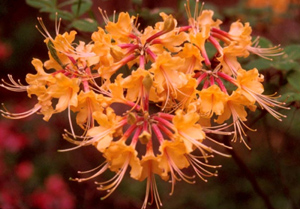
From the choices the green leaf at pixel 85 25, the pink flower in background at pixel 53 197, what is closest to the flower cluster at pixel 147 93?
the green leaf at pixel 85 25

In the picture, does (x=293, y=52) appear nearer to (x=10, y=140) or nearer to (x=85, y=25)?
(x=85, y=25)

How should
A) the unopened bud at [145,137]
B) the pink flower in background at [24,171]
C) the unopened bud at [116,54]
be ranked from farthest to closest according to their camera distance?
the pink flower in background at [24,171]
the unopened bud at [116,54]
the unopened bud at [145,137]

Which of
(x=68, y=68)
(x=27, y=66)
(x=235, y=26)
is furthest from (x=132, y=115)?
(x=27, y=66)

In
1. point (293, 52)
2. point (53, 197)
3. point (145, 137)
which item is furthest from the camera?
point (53, 197)

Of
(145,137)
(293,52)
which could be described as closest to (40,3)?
(145,137)

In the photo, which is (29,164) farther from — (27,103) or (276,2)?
(276,2)

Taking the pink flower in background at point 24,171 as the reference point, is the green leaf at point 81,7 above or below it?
above

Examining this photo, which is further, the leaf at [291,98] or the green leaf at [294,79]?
the green leaf at [294,79]

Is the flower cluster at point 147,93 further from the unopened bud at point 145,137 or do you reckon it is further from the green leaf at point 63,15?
the green leaf at point 63,15
